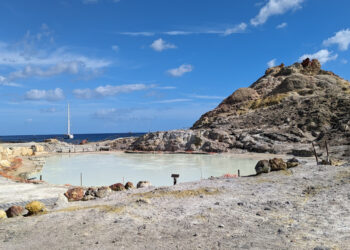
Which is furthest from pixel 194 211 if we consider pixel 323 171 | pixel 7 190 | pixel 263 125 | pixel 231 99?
pixel 231 99

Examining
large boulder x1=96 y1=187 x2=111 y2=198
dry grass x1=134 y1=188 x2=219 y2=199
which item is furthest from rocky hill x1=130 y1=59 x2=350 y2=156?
large boulder x1=96 y1=187 x2=111 y2=198

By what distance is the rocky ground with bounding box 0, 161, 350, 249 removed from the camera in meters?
6.97

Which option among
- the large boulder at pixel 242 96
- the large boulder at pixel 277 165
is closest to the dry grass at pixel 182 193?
the large boulder at pixel 277 165

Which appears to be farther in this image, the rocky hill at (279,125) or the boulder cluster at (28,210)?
the rocky hill at (279,125)

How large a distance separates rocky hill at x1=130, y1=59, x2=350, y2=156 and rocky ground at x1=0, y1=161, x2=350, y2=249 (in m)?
24.3

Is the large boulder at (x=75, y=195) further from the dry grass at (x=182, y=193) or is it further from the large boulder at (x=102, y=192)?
the dry grass at (x=182, y=193)

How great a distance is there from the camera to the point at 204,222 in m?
8.33

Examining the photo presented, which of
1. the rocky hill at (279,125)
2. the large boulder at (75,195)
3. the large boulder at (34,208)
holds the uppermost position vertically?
the rocky hill at (279,125)

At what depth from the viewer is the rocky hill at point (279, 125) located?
130 ft

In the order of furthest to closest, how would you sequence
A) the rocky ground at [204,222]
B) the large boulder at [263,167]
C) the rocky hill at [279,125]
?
the rocky hill at [279,125], the large boulder at [263,167], the rocky ground at [204,222]

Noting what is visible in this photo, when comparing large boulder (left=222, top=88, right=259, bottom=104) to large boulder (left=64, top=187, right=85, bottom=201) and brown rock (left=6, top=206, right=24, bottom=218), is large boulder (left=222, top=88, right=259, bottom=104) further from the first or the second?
brown rock (left=6, top=206, right=24, bottom=218)

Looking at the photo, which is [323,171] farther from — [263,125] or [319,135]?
[263,125]

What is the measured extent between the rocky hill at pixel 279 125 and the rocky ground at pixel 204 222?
24.3m

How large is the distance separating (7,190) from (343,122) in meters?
39.7
